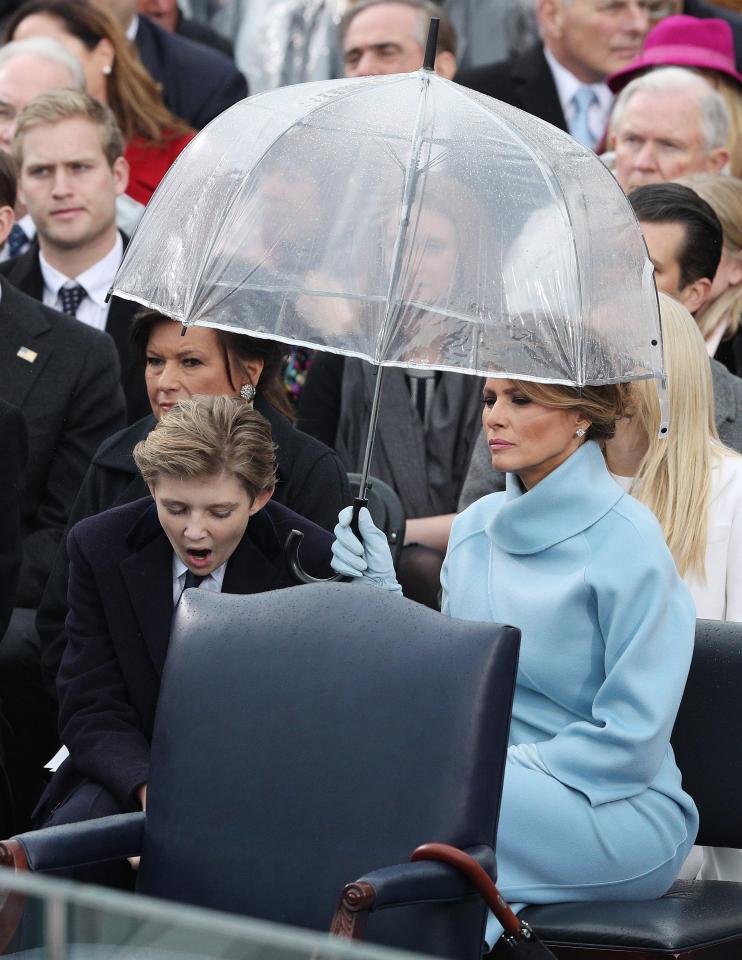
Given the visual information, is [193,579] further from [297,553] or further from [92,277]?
[92,277]

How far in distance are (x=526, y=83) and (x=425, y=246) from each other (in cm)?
395

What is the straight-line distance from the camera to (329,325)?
320 cm

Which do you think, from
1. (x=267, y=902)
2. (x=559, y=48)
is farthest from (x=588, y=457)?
(x=559, y=48)

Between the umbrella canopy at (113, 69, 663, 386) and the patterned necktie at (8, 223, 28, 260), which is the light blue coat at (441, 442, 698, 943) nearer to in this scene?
the umbrella canopy at (113, 69, 663, 386)

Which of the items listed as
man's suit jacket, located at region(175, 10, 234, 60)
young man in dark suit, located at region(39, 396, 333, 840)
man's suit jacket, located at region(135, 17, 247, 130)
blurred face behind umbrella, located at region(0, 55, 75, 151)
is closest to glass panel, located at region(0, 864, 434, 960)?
young man in dark suit, located at region(39, 396, 333, 840)

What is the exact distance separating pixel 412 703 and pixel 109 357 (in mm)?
2465

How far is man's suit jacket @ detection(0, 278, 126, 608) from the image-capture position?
16.0 feet

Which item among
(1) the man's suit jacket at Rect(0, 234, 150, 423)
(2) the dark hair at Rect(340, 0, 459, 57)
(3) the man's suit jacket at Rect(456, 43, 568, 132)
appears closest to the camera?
(1) the man's suit jacket at Rect(0, 234, 150, 423)

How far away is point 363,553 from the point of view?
10.3ft

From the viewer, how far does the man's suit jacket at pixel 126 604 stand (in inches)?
142

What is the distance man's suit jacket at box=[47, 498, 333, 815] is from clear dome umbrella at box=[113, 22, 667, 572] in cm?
60

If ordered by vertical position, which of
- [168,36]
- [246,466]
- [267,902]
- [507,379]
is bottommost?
[267,902]

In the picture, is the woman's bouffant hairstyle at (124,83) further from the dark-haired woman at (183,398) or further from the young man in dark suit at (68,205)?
the dark-haired woman at (183,398)

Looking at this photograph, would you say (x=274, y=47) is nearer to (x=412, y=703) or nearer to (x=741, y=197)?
(x=741, y=197)
